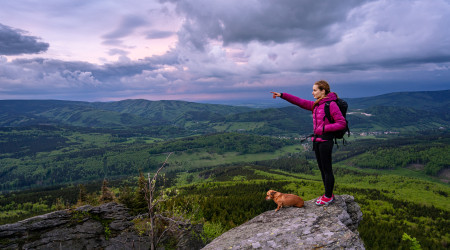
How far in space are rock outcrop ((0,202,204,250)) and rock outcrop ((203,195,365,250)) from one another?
4.44 meters

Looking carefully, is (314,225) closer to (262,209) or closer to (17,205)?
(262,209)

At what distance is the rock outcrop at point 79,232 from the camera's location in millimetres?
11509

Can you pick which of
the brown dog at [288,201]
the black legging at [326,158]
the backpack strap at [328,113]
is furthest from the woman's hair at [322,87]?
the brown dog at [288,201]

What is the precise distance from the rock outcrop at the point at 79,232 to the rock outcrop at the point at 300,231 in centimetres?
444

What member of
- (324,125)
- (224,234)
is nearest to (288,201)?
(224,234)

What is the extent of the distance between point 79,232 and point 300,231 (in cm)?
1292

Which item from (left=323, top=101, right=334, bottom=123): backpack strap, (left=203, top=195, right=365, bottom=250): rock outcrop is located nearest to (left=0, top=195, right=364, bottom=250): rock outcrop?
(left=203, top=195, right=365, bottom=250): rock outcrop

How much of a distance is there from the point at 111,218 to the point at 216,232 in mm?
7511

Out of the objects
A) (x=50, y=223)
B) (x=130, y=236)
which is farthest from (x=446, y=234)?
(x=50, y=223)

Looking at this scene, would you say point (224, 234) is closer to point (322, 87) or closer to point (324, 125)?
point (324, 125)

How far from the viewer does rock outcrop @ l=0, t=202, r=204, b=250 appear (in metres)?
11.5

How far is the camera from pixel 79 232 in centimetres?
1273

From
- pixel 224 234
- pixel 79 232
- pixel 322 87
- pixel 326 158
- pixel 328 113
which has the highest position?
pixel 322 87

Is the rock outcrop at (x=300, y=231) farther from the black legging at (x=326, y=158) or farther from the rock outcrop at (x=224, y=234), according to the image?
the black legging at (x=326, y=158)
